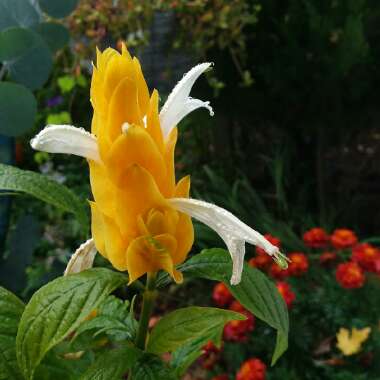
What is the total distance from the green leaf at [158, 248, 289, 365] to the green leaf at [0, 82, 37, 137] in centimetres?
35

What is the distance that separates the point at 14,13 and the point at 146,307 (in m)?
0.51

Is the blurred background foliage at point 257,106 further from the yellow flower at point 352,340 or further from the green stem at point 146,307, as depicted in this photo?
the green stem at point 146,307

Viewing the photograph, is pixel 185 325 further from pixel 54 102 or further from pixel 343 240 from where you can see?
pixel 54 102

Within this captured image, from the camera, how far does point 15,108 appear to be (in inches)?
32.4

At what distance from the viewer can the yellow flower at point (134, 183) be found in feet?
1.60

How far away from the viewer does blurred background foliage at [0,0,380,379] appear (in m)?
2.32

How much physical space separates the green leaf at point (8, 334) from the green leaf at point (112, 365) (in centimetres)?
7

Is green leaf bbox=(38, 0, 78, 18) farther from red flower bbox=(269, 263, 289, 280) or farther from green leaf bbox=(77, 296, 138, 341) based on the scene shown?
red flower bbox=(269, 263, 289, 280)

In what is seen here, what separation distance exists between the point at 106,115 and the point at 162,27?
2.54 m

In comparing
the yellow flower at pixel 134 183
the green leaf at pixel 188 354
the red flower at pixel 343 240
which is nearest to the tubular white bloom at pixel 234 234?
the yellow flower at pixel 134 183

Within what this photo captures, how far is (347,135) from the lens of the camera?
2.84 m

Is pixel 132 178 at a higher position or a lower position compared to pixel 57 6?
lower

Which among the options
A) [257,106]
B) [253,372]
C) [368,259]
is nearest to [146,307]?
[253,372]

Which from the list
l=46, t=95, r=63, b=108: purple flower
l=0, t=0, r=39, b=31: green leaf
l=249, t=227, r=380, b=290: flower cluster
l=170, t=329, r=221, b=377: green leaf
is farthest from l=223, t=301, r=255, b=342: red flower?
l=46, t=95, r=63, b=108: purple flower
